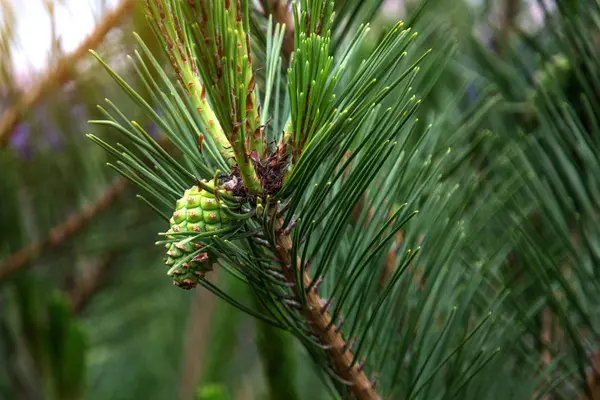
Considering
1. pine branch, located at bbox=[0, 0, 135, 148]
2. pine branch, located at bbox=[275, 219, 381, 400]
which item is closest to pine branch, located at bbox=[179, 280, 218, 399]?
pine branch, located at bbox=[0, 0, 135, 148]

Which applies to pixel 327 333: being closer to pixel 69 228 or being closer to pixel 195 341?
pixel 69 228

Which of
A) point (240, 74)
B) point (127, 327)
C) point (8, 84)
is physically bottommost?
point (127, 327)

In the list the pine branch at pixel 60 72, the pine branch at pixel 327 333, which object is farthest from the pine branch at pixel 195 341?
the pine branch at pixel 327 333

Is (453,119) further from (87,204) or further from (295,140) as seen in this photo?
(87,204)

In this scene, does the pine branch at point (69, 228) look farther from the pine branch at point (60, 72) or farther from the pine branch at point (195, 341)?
the pine branch at point (195, 341)

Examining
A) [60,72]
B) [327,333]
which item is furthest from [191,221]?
[60,72]

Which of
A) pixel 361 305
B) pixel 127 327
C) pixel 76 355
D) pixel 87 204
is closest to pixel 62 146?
pixel 87 204
